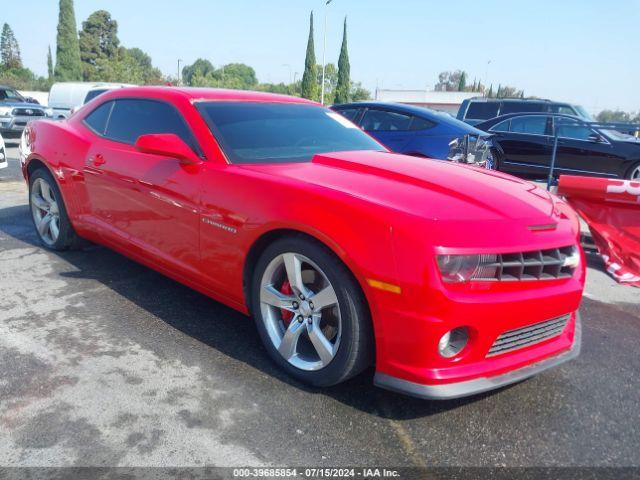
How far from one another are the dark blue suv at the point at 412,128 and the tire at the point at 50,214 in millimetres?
4402

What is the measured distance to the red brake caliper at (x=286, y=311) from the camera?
286 cm

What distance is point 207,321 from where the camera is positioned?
3508mm

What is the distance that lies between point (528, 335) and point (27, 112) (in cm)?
1612

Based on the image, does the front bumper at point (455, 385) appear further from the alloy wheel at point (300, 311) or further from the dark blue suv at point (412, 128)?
the dark blue suv at point (412, 128)

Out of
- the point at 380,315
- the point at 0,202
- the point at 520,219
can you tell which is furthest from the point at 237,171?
the point at 0,202

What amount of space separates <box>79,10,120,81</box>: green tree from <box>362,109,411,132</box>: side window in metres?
58.0

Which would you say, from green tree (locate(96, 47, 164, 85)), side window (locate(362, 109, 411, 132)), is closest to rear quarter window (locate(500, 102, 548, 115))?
side window (locate(362, 109, 411, 132))

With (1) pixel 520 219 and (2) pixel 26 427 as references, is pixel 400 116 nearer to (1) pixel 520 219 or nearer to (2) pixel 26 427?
(1) pixel 520 219

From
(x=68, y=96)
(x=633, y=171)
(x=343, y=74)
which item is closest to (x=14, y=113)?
(x=68, y=96)

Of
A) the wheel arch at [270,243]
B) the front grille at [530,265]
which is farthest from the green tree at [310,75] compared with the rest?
the front grille at [530,265]

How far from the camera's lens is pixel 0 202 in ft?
23.1

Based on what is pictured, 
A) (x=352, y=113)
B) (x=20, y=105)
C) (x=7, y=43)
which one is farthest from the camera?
(x=7, y=43)

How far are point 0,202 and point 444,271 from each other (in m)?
6.75

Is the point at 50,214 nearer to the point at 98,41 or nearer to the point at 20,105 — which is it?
the point at 20,105
